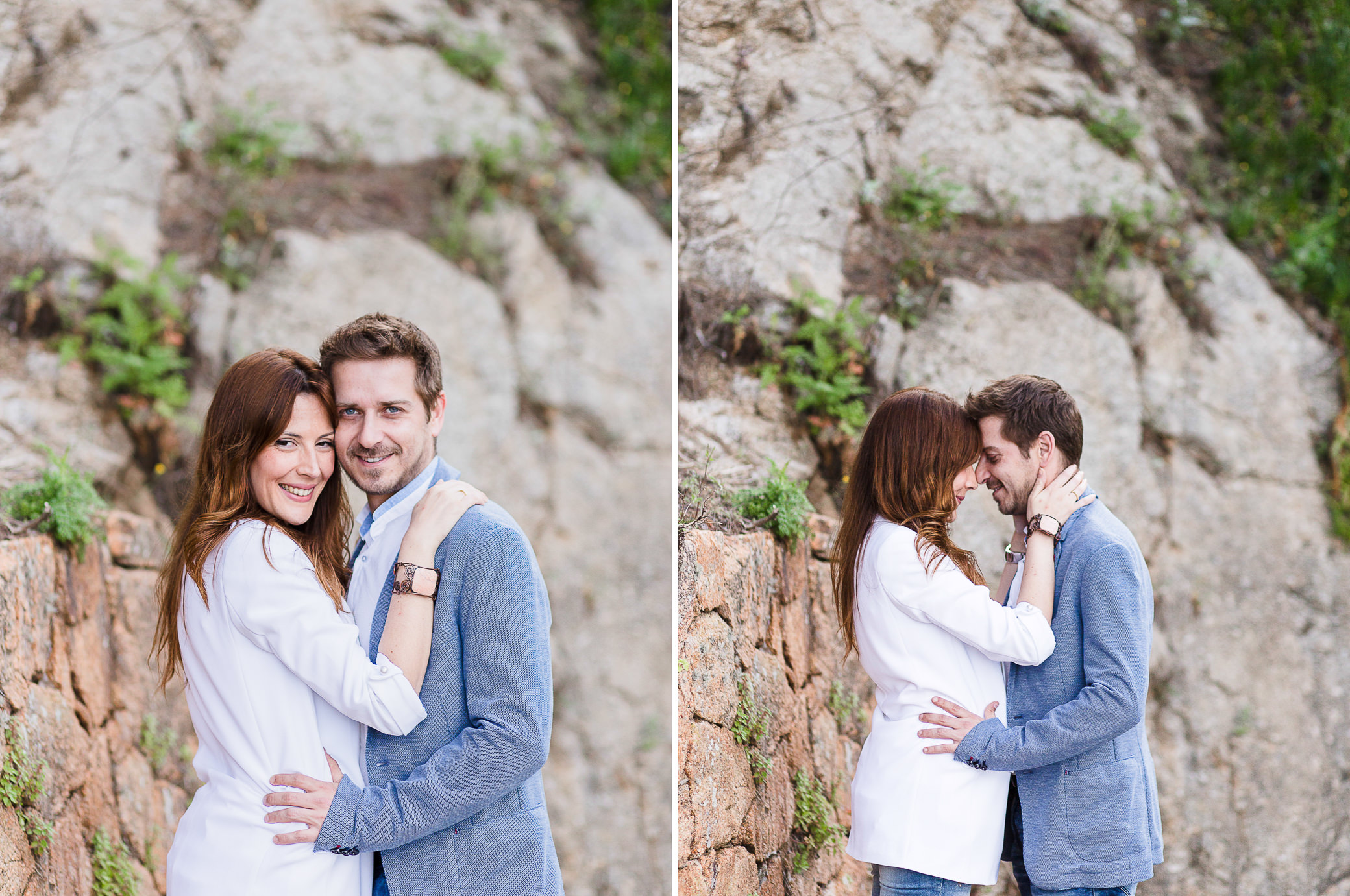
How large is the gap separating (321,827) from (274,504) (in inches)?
33.4

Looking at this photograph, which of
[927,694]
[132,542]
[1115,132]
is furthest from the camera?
[1115,132]

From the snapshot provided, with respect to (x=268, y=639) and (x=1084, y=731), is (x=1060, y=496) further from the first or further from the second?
(x=268, y=639)

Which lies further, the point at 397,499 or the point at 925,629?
the point at 925,629

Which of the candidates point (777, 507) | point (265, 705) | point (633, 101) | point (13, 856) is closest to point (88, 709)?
point (13, 856)

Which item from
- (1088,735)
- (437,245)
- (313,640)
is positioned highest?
(437,245)

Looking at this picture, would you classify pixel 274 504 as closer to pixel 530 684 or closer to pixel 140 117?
pixel 530 684

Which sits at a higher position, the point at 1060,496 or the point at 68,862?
the point at 1060,496

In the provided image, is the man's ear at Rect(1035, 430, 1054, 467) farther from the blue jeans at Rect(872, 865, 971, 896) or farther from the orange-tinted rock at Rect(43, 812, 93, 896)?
the orange-tinted rock at Rect(43, 812, 93, 896)

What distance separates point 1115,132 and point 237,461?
4934 mm

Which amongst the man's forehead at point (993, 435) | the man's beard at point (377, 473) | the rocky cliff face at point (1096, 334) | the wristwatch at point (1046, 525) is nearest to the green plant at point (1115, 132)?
the rocky cliff face at point (1096, 334)

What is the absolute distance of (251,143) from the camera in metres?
5.96

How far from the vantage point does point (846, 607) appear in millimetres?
3092

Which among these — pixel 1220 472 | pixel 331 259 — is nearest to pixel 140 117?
pixel 331 259

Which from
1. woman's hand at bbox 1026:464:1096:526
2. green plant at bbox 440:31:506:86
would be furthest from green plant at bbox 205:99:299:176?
woman's hand at bbox 1026:464:1096:526
